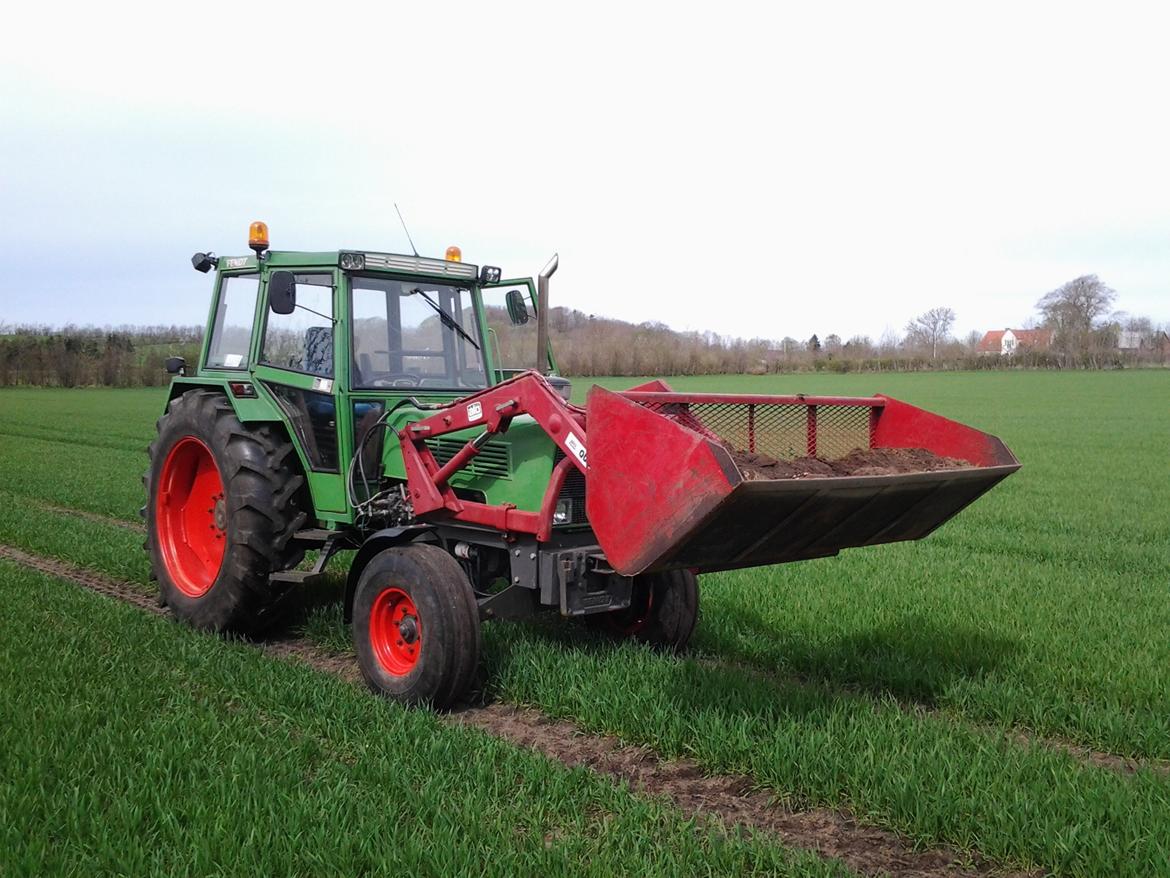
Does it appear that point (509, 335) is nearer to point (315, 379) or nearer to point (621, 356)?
point (315, 379)

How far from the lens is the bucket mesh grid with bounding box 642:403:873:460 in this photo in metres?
4.89

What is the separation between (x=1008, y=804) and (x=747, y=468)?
1670 mm

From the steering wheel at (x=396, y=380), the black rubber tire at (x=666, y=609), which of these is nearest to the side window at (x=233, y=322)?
the steering wheel at (x=396, y=380)

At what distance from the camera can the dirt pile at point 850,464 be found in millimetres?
4453

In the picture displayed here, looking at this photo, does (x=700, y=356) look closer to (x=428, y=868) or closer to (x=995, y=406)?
(x=995, y=406)

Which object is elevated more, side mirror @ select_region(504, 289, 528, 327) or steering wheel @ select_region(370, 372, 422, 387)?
side mirror @ select_region(504, 289, 528, 327)

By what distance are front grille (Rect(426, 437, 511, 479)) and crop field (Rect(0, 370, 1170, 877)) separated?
110cm

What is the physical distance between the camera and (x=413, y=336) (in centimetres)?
633

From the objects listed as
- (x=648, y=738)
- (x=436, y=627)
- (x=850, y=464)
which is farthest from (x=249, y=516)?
(x=850, y=464)

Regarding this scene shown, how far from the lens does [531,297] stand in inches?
259

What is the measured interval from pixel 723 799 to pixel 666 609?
6.61 ft

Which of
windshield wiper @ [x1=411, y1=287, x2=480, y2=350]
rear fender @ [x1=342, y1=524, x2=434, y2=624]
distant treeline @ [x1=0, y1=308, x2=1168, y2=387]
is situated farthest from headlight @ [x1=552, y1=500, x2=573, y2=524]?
distant treeline @ [x1=0, y1=308, x2=1168, y2=387]

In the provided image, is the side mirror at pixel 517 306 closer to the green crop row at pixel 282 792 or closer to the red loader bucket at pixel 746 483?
the red loader bucket at pixel 746 483

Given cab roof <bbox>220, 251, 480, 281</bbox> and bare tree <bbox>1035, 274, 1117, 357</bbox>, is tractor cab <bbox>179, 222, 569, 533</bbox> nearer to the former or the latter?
cab roof <bbox>220, 251, 480, 281</bbox>
